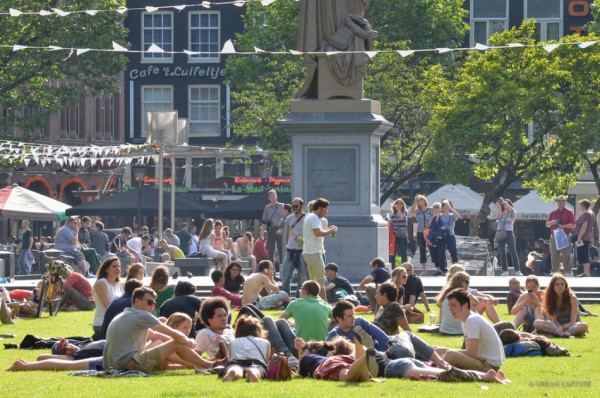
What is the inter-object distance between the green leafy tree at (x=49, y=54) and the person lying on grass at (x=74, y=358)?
32.4 metres

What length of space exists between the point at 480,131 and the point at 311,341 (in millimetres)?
31620

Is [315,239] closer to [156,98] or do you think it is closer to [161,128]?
[161,128]

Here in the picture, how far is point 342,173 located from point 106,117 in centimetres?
5398

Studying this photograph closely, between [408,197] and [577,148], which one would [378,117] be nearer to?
[577,148]

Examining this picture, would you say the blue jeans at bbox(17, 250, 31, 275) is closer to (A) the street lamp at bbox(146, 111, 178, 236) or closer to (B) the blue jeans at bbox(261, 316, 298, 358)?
(A) the street lamp at bbox(146, 111, 178, 236)

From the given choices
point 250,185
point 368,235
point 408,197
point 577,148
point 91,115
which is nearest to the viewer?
point 368,235

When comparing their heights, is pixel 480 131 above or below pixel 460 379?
above

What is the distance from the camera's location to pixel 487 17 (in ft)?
229

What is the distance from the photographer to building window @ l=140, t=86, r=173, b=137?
74875 millimetres

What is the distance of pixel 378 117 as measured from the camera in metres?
29.1

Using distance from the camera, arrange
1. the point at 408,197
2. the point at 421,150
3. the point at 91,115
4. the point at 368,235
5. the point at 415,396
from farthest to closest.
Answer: the point at 91,115
the point at 408,197
the point at 421,150
the point at 368,235
the point at 415,396

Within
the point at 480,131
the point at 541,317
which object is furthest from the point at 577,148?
the point at 541,317

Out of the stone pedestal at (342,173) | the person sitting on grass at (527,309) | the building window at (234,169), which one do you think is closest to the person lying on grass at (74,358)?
the person sitting on grass at (527,309)

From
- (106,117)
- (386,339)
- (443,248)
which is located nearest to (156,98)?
(106,117)
